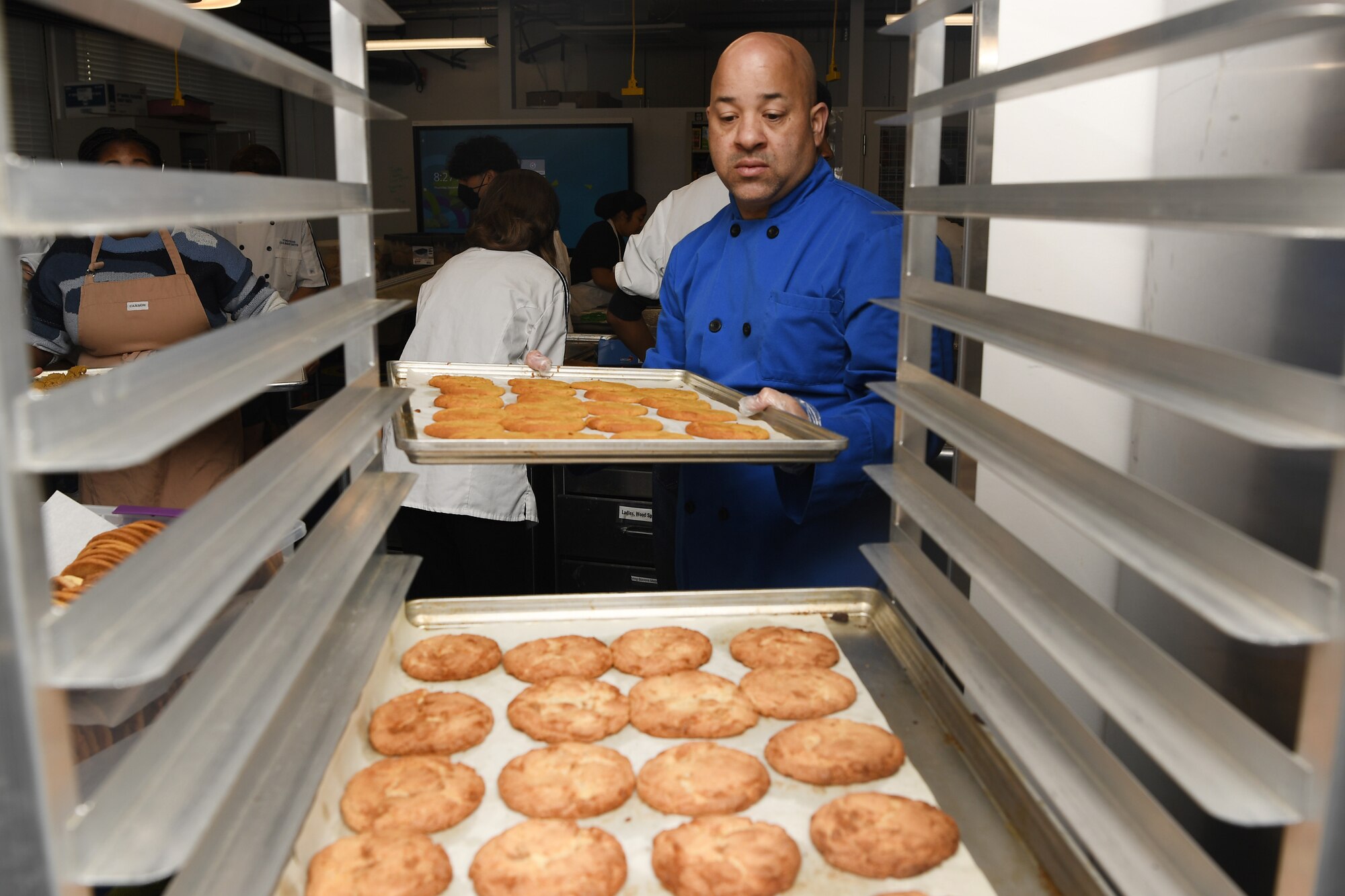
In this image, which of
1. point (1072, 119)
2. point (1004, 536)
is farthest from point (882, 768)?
point (1072, 119)

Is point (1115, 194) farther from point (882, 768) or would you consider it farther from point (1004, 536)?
point (882, 768)

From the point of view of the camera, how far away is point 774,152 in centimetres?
222

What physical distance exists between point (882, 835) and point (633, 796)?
0.27 meters

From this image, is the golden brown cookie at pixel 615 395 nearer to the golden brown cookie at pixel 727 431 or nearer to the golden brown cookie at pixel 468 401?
the golden brown cookie at pixel 468 401

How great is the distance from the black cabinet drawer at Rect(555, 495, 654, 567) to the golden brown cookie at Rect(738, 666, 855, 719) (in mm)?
2455

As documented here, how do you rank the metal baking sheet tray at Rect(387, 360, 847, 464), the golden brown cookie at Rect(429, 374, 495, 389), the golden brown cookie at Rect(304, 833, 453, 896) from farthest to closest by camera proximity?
the golden brown cookie at Rect(429, 374, 495, 389), the metal baking sheet tray at Rect(387, 360, 847, 464), the golden brown cookie at Rect(304, 833, 453, 896)

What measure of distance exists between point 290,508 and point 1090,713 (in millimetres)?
1261

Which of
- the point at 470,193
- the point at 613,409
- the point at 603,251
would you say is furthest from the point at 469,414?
the point at 603,251

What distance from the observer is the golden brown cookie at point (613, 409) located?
2.23m

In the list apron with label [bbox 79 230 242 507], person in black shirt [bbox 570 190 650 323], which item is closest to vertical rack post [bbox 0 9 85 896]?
apron with label [bbox 79 230 242 507]

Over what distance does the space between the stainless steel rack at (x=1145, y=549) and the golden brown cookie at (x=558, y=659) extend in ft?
1.38

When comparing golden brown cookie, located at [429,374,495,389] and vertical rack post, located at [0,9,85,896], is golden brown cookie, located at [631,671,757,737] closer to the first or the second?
vertical rack post, located at [0,9,85,896]

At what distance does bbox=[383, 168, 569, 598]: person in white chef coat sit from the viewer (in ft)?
10.9

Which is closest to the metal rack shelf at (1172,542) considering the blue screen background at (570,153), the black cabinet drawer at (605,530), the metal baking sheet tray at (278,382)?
the metal baking sheet tray at (278,382)
